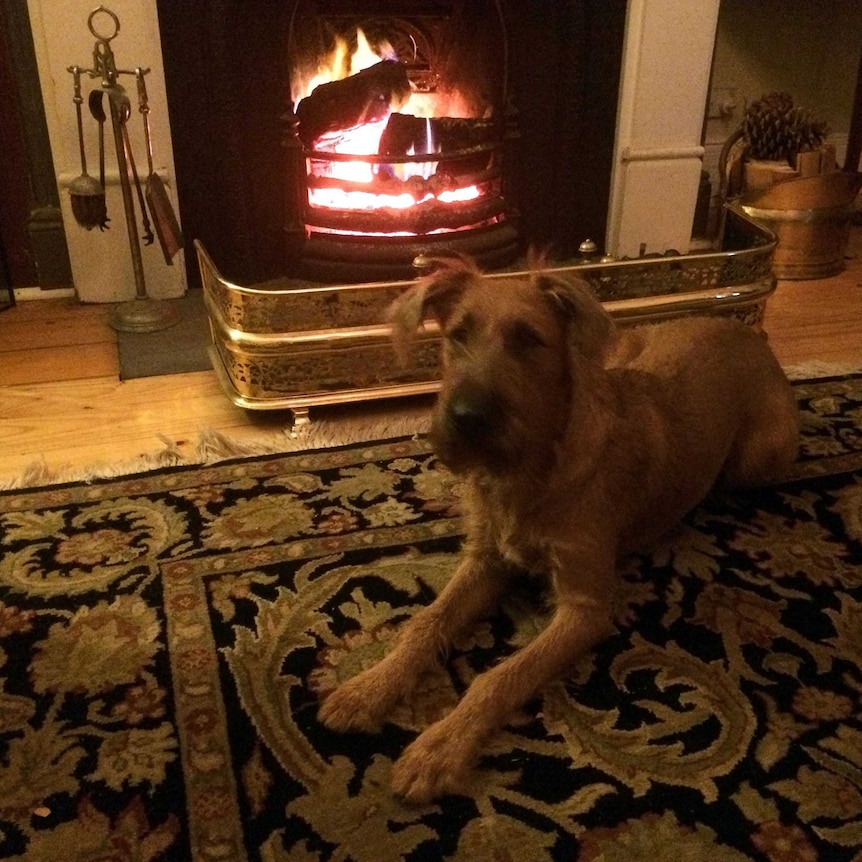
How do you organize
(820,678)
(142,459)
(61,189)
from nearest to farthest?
(820,678), (142,459), (61,189)

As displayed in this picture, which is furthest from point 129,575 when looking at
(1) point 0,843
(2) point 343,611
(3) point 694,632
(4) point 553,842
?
Result: (3) point 694,632

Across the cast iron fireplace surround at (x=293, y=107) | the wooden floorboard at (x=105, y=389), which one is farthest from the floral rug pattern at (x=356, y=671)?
the cast iron fireplace surround at (x=293, y=107)

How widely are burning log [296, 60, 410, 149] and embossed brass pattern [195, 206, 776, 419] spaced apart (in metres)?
0.61

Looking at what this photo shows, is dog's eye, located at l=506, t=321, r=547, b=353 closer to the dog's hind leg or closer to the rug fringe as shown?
the dog's hind leg

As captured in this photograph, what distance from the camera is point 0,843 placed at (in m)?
1.14

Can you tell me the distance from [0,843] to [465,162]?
2429 millimetres

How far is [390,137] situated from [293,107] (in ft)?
1.20

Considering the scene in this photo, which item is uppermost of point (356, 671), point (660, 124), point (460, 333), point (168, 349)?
point (660, 124)

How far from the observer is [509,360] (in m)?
1.33

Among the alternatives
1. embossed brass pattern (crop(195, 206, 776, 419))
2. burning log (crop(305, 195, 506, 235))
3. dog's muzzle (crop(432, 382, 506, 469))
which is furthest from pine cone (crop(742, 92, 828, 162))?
dog's muzzle (crop(432, 382, 506, 469))

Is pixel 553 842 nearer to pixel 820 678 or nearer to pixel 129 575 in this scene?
pixel 820 678

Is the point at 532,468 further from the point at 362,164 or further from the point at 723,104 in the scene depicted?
the point at 723,104

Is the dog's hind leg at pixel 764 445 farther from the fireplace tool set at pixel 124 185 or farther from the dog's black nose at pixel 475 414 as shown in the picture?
the fireplace tool set at pixel 124 185

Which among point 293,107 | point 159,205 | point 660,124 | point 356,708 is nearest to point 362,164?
point 293,107
